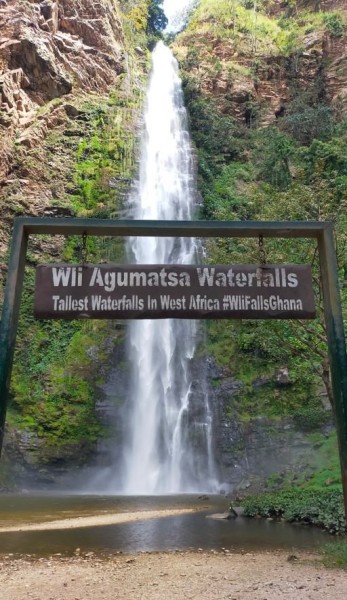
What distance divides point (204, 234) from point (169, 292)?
0.60 metres

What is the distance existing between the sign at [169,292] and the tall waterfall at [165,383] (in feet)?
53.1

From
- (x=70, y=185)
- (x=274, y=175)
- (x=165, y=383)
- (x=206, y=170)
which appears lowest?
(x=165, y=383)

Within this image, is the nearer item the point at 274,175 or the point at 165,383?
the point at 165,383

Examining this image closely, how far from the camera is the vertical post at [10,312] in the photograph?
3.77 meters

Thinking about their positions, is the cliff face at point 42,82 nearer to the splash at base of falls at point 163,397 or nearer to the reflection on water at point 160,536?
the splash at base of falls at point 163,397

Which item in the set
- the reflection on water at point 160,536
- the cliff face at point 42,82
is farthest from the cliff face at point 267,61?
the reflection on water at point 160,536

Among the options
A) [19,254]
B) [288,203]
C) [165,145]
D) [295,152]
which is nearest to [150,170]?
[165,145]

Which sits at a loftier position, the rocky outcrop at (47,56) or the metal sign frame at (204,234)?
the rocky outcrop at (47,56)

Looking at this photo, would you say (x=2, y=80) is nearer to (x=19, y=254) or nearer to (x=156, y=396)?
(x=156, y=396)

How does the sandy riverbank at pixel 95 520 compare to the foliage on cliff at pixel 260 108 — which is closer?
the sandy riverbank at pixel 95 520

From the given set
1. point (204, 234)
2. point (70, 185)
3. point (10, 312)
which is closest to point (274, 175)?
point (70, 185)

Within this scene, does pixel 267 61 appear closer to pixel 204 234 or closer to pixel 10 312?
pixel 204 234

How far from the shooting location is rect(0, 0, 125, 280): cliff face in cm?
2761

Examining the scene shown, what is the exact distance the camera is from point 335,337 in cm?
405
